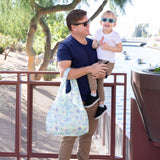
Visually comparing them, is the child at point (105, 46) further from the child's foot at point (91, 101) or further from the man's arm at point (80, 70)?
the man's arm at point (80, 70)

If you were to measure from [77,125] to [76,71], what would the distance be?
1.25 ft

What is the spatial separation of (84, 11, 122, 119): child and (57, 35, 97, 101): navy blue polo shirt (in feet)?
0.17

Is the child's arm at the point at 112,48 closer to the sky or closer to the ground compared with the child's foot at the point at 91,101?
closer to the sky

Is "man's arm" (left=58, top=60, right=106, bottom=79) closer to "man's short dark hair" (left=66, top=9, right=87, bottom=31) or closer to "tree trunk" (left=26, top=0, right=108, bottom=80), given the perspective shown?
"man's short dark hair" (left=66, top=9, right=87, bottom=31)

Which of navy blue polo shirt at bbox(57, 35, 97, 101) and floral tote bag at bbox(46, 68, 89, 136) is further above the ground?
navy blue polo shirt at bbox(57, 35, 97, 101)

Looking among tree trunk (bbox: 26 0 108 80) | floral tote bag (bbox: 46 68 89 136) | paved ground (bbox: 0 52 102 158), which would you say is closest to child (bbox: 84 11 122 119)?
floral tote bag (bbox: 46 68 89 136)

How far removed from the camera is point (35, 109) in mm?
3160

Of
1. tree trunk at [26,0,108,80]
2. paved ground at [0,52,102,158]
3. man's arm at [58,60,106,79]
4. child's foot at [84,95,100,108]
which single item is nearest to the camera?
man's arm at [58,60,106,79]

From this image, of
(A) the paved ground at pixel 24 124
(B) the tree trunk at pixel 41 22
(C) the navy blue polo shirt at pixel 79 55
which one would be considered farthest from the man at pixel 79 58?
(B) the tree trunk at pixel 41 22

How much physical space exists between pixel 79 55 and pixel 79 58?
0.02 metres

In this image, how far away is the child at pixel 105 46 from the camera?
2.49 metres

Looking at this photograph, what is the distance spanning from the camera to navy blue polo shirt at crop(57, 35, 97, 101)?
236 centimetres

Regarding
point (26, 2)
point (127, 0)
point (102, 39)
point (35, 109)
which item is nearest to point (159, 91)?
point (102, 39)

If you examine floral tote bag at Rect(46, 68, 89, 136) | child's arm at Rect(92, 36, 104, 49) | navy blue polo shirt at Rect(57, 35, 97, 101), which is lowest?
floral tote bag at Rect(46, 68, 89, 136)
